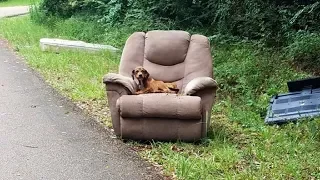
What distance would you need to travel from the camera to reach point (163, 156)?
5.16 metres

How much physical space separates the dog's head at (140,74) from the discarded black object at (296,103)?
1458 mm

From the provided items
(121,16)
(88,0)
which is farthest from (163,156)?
(88,0)

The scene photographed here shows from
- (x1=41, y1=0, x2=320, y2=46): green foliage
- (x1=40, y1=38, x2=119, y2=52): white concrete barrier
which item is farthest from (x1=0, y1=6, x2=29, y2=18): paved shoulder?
(x1=40, y1=38, x2=119, y2=52): white concrete barrier

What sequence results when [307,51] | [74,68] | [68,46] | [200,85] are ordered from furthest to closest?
[68,46], [74,68], [307,51], [200,85]

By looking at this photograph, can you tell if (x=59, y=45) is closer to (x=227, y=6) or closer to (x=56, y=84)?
(x=56, y=84)

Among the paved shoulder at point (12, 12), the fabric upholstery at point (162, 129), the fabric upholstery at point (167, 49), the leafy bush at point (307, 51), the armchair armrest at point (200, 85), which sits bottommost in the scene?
the paved shoulder at point (12, 12)

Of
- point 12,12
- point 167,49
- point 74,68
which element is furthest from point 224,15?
point 12,12

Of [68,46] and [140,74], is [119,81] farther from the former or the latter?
[68,46]

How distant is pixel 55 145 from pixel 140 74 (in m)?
1.20

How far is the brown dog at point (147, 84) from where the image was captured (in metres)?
5.91

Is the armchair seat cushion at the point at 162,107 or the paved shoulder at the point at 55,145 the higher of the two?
the armchair seat cushion at the point at 162,107

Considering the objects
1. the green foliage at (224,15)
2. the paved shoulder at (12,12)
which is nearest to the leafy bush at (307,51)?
the green foliage at (224,15)

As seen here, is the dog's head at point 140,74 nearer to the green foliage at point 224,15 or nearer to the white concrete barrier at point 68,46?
the green foliage at point 224,15

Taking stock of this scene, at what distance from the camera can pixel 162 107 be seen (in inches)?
214
